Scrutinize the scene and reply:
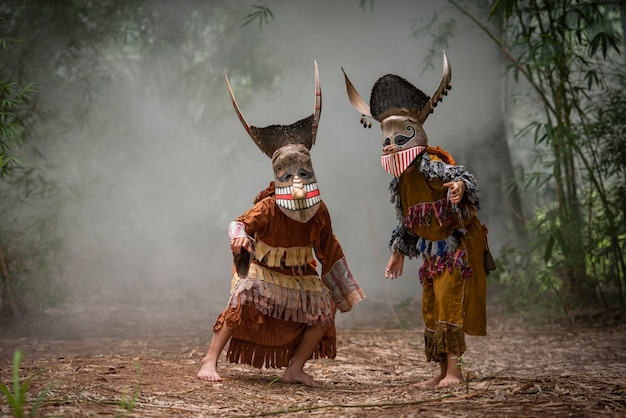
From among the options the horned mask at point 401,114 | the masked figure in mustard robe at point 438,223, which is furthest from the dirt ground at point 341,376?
the horned mask at point 401,114

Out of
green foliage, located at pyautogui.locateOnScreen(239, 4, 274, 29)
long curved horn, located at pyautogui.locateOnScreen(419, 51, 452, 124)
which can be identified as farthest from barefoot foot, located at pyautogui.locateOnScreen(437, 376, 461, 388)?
green foliage, located at pyautogui.locateOnScreen(239, 4, 274, 29)

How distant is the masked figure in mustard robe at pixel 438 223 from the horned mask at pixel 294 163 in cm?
39

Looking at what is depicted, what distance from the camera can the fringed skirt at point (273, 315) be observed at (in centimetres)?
335

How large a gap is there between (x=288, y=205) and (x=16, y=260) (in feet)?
11.6

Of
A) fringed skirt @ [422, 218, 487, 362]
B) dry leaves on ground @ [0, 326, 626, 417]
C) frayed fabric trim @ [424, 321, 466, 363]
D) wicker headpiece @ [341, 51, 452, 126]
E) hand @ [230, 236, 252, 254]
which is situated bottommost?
dry leaves on ground @ [0, 326, 626, 417]

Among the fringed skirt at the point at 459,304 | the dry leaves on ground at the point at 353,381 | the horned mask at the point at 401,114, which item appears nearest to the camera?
the dry leaves on ground at the point at 353,381

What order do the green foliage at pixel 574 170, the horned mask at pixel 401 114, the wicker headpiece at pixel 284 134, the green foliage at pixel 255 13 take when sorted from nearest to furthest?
→ the horned mask at pixel 401 114
the wicker headpiece at pixel 284 134
the green foliage at pixel 574 170
the green foliage at pixel 255 13

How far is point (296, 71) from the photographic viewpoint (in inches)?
324

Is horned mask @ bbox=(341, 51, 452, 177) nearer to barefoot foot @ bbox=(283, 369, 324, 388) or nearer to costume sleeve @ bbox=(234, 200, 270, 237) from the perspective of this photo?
costume sleeve @ bbox=(234, 200, 270, 237)

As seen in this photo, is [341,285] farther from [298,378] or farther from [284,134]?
[284,134]

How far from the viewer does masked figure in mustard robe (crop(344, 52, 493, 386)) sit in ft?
10.5

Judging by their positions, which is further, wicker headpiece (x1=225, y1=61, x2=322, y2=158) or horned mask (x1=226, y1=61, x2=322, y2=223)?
wicker headpiece (x1=225, y1=61, x2=322, y2=158)

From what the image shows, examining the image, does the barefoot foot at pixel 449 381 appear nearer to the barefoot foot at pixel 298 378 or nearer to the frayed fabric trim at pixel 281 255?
the barefoot foot at pixel 298 378

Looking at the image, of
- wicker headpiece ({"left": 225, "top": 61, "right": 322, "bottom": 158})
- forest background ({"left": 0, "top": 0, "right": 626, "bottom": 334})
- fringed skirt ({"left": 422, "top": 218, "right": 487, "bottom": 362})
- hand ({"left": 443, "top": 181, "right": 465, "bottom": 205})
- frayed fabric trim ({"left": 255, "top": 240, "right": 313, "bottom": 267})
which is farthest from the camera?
forest background ({"left": 0, "top": 0, "right": 626, "bottom": 334})
